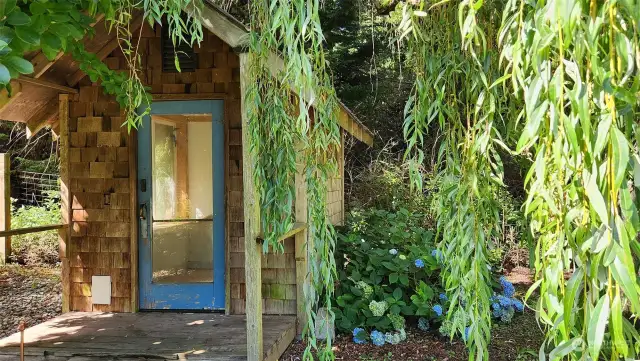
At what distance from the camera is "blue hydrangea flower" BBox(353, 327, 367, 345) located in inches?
169

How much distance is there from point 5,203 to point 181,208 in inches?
148

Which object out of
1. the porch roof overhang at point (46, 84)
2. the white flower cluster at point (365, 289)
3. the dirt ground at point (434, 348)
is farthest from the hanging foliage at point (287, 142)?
the white flower cluster at point (365, 289)

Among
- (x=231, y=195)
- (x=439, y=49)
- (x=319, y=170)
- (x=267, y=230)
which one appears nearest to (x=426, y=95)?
(x=439, y=49)

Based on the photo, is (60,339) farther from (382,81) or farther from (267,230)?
(382,81)

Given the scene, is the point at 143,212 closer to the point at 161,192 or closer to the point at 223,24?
the point at 161,192

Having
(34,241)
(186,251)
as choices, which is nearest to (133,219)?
(186,251)

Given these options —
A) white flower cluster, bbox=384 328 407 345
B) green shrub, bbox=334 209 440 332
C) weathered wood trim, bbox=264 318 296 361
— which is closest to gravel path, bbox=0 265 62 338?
weathered wood trim, bbox=264 318 296 361

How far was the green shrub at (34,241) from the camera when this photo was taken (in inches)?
339

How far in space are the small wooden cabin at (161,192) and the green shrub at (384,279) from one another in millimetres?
507

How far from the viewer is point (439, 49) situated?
2086mm

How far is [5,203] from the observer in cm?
687

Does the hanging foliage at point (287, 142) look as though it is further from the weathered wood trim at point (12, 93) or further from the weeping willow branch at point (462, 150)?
the weathered wood trim at point (12, 93)

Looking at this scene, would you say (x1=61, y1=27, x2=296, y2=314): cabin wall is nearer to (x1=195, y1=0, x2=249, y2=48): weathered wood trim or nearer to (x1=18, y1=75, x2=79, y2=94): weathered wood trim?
(x1=18, y1=75, x2=79, y2=94): weathered wood trim

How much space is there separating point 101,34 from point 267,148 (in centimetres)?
244
